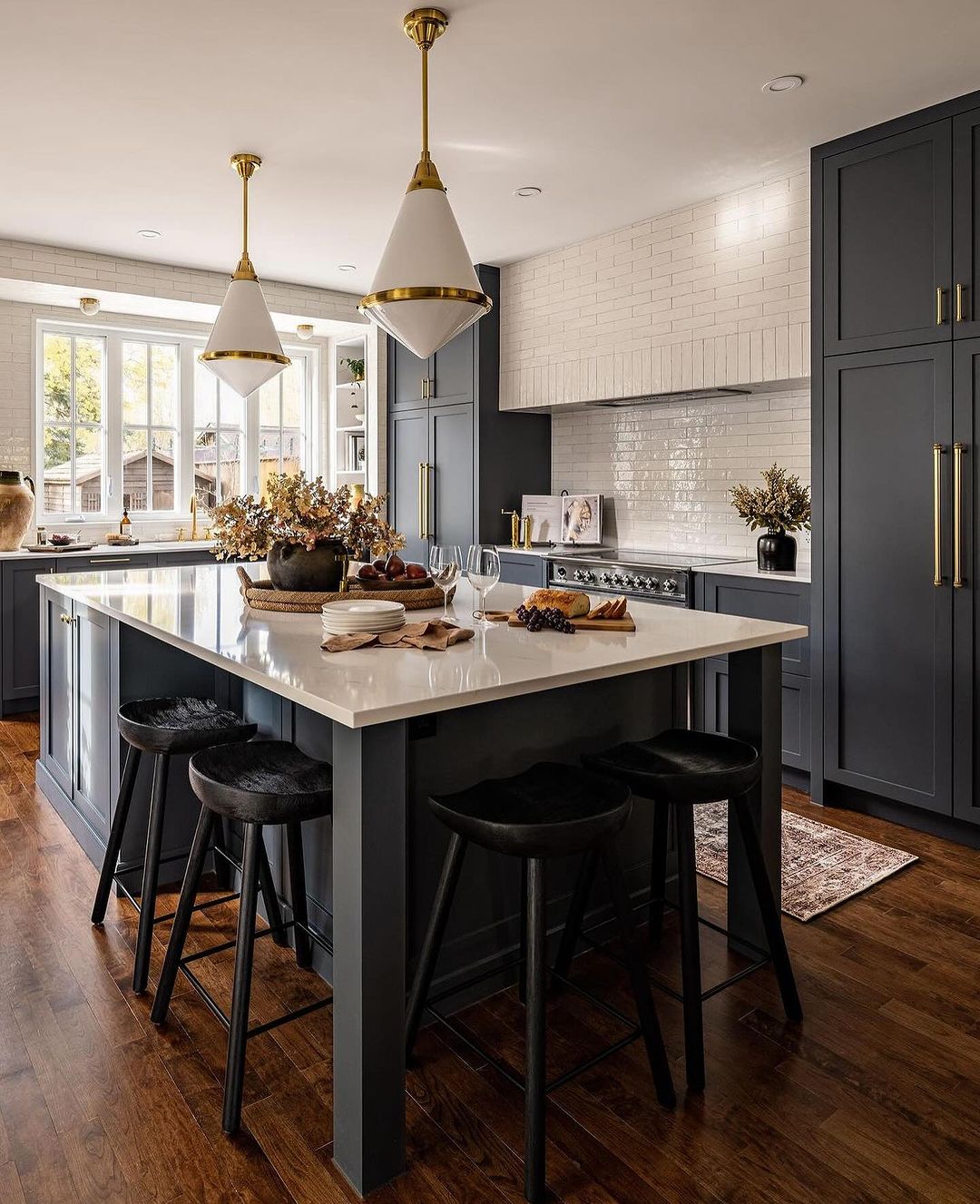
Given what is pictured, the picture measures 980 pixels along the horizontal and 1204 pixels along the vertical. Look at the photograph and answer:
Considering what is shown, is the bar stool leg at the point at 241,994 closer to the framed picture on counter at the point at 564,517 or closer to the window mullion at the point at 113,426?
the framed picture on counter at the point at 564,517

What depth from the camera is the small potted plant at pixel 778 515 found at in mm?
4023

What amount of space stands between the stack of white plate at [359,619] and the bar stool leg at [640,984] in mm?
891

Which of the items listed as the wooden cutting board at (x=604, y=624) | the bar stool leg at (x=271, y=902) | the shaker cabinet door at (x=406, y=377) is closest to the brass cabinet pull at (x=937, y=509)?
the wooden cutting board at (x=604, y=624)

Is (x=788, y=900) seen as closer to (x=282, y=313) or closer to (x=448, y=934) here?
(x=448, y=934)

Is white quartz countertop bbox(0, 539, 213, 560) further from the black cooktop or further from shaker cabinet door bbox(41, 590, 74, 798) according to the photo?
the black cooktop

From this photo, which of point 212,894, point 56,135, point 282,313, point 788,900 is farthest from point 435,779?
point 282,313

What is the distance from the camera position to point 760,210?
4.10 meters

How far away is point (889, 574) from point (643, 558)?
1.46 m

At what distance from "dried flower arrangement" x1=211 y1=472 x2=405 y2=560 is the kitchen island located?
253 mm

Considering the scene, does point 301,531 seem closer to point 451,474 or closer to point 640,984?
point 640,984

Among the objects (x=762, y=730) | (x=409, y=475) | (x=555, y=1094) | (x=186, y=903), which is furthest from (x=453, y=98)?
(x=555, y=1094)

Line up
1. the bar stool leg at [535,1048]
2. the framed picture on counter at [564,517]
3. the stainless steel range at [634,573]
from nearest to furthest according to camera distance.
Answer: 1. the bar stool leg at [535,1048]
2. the stainless steel range at [634,573]
3. the framed picture on counter at [564,517]

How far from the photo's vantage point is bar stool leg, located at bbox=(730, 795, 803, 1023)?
2113mm

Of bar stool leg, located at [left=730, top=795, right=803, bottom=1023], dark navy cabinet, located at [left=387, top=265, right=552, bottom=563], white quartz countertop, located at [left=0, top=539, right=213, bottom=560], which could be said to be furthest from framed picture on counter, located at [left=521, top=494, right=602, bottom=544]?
bar stool leg, located at [left=730, top=795, right=803, bottom=1023]
